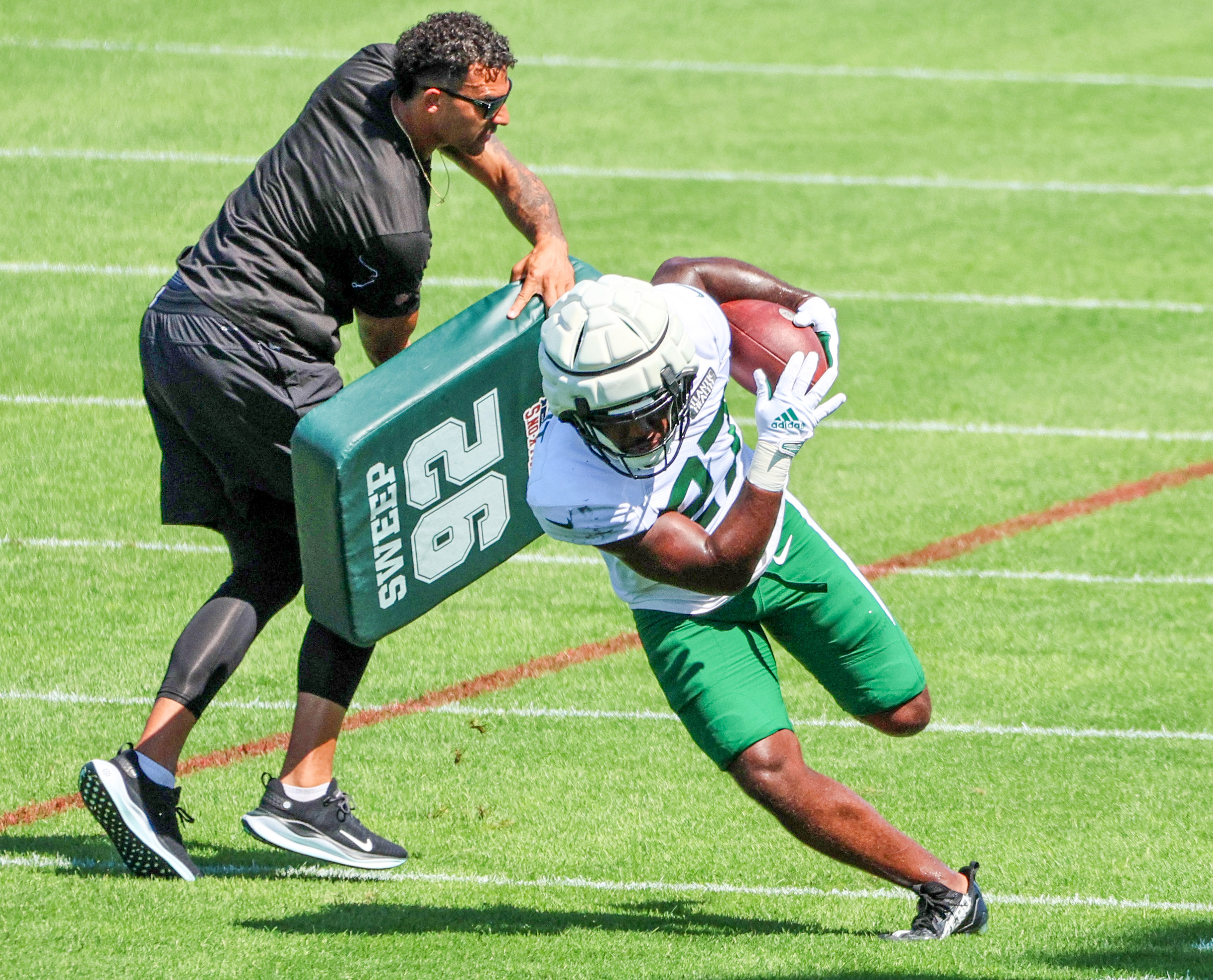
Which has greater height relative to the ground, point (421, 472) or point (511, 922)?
point (421, 472)

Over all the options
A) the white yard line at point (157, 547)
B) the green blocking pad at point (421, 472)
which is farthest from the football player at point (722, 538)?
the white yard line at point (157, 547)

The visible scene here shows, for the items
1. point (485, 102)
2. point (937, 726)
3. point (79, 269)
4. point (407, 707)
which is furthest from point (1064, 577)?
point (79, 269)

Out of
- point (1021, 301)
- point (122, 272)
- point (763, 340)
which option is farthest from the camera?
point (1021, 301)

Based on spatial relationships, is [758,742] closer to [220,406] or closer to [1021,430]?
[220,406]

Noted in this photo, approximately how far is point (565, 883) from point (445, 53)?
216 cm

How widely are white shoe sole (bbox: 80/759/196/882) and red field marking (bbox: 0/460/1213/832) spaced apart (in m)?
0.59

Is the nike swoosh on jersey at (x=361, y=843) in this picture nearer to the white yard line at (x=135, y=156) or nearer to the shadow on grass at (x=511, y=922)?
the shadow on grass at (x=511, y=922)

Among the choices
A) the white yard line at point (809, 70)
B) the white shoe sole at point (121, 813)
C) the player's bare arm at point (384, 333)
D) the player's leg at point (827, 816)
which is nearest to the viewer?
the player's leg at point (827, 816)

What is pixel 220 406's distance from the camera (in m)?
4.53

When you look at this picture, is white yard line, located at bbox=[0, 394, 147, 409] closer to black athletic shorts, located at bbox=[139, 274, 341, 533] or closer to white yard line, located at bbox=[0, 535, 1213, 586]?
white yard line, located at bbox=[0, 535, 1213, 586]

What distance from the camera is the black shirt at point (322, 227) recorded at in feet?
15.1

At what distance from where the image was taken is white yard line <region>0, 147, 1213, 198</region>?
1205cm

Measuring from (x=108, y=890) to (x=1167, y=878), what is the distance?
2703 millimetres

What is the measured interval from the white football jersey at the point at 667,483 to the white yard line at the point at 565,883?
829 mm
